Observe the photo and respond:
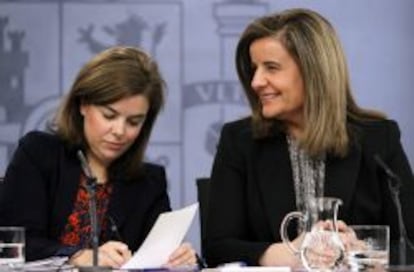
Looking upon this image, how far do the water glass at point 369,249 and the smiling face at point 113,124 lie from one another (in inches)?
33.8

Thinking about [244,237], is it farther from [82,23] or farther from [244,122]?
[82,23]

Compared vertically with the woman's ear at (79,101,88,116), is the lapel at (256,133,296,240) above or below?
below

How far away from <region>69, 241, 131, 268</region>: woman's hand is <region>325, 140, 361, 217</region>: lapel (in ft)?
2.11

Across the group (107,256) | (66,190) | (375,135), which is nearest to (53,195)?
(66,190)

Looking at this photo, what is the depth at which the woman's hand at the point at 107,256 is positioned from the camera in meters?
2.08

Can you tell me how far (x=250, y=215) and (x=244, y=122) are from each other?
0.30m

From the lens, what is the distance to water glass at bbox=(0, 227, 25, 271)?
1.99 meters

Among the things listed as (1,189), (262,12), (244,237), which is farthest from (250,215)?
(262,12)

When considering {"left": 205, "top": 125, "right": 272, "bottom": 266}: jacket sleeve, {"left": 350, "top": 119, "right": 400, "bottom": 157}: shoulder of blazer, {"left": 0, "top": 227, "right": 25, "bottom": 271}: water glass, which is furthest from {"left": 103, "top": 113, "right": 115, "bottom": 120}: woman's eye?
{"left": 350, "top": 119, "right": 400, "bottom": 157}: shoulder of blazer

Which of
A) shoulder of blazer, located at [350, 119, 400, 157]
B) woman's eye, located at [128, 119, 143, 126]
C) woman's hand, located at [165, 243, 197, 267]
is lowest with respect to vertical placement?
woman's hand, located at [165, 243, 197, 267]

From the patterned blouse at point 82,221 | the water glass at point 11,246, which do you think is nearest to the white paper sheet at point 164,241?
the water glass at point 11,246

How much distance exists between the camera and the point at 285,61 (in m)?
2.42

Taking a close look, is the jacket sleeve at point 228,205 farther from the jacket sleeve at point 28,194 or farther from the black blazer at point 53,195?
the jacket sleeve at point 28,194

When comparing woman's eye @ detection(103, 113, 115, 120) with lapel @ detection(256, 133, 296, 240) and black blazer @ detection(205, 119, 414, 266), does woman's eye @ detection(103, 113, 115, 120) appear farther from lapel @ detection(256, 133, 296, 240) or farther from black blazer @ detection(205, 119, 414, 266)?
lapel @ detection(256, 133, 296, 240)
